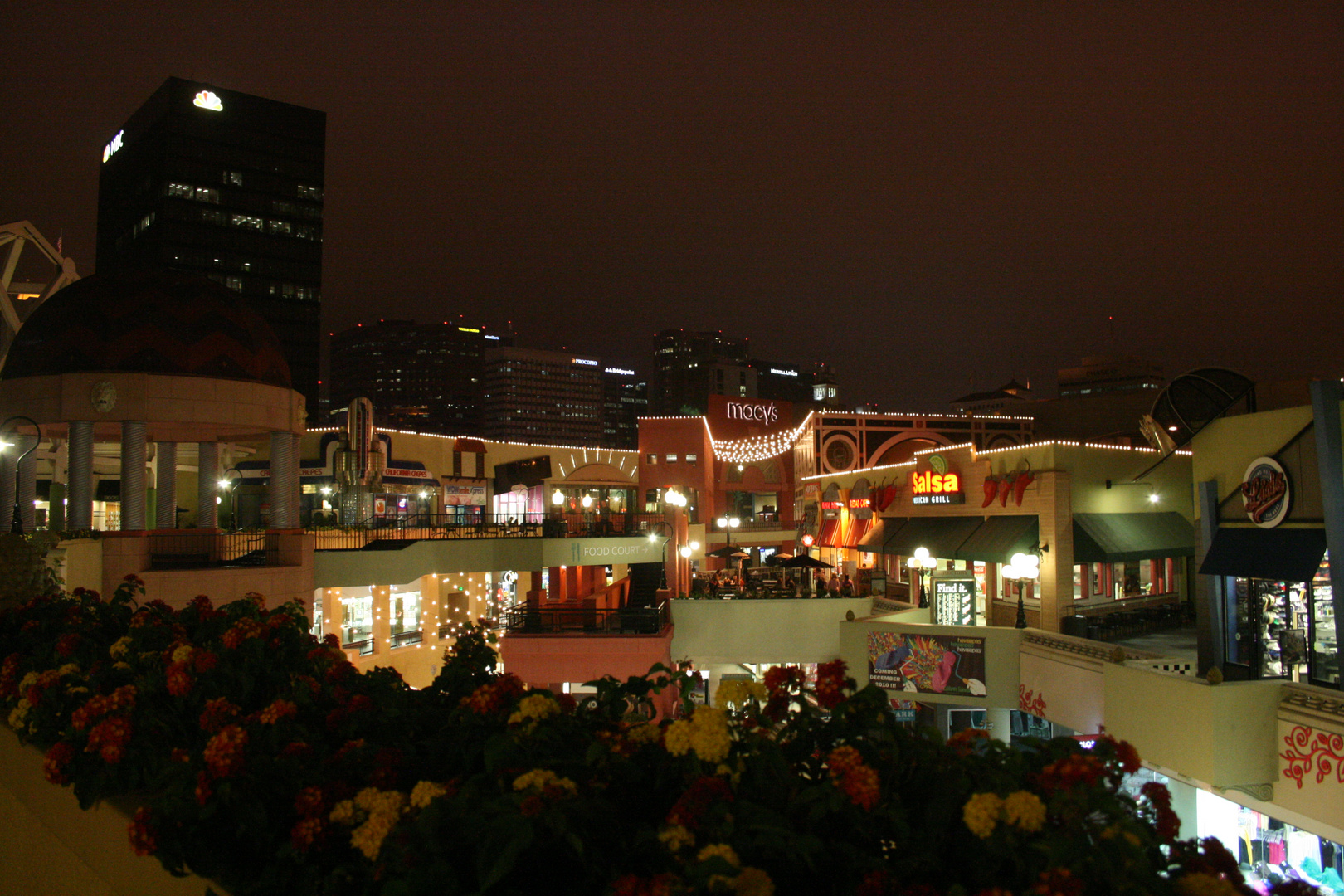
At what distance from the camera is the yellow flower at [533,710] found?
12.6 feet

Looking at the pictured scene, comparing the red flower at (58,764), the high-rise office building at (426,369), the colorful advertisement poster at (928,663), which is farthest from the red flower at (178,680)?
the high-rise office building at (426,369)

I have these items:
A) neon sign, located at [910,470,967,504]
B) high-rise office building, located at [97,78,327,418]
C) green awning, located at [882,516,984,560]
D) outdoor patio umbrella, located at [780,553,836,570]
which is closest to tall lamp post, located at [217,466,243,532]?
outdoor patio umbrella, located at [780,553,836,570]

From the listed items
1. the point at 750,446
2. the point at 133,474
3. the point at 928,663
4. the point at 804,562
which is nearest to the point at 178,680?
the point at 928,663

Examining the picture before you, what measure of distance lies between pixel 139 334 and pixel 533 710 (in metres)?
20.6

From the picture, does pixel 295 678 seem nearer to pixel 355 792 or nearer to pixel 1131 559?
pixel 355 792

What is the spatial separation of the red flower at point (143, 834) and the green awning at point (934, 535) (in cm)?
2042

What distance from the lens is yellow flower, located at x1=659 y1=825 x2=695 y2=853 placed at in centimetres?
280

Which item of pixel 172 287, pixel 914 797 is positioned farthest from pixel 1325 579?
pixel 172 287

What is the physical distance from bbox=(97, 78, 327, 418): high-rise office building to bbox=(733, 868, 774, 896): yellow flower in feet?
255

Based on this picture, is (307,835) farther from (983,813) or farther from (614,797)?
(983,813)

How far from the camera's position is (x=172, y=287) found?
21219 millimetres

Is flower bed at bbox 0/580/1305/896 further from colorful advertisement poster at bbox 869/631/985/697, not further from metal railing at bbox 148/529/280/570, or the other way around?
metal railing at bbox 148/529/280/570

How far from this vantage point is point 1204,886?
2.49 meters

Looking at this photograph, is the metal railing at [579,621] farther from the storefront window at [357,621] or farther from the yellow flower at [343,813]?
the yellow flower at [343,813]
